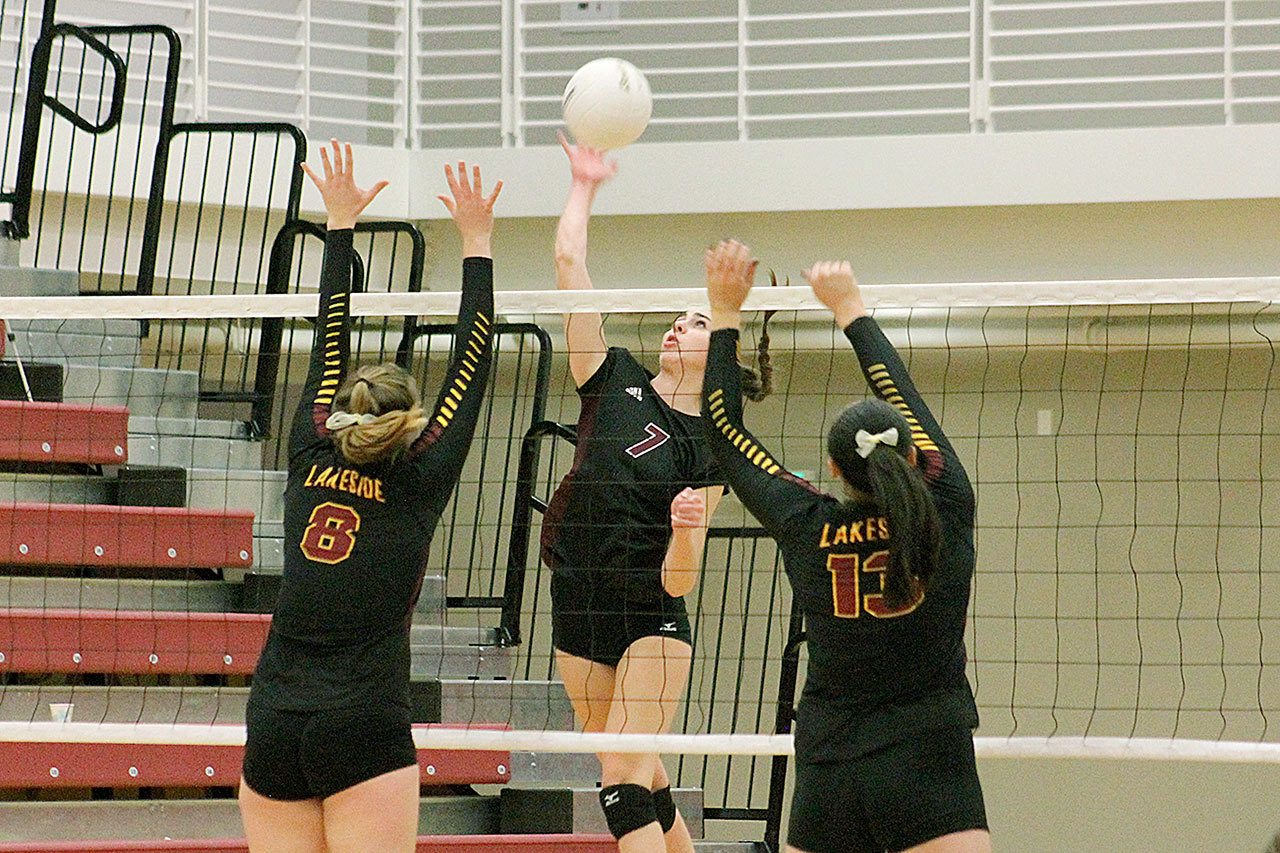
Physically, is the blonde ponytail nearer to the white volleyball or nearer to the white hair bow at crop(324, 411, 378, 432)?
the white hair bow at crop(324, 411, 378, 432)

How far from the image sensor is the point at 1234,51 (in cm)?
802

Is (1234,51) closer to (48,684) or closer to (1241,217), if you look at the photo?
(1241,217)

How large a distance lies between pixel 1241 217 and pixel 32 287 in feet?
18.4

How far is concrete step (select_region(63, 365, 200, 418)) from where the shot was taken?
297 inches

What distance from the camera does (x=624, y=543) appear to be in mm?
5246

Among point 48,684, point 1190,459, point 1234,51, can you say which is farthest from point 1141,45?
point 48,684

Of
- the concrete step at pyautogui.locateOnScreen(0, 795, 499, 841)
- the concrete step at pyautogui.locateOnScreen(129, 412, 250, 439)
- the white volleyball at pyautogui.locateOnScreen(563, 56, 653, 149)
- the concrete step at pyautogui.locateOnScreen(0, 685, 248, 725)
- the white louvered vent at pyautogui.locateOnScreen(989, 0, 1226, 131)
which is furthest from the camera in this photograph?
the white louvered vent at pyautogui.locateOnScreen(989, 0, 1226, 131)

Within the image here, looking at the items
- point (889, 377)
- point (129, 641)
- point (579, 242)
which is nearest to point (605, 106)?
point (579, 242)

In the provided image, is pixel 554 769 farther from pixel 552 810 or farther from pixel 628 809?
pixel 628 809

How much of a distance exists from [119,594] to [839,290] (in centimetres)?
397

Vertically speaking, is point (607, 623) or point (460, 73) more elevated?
point (460, 73)

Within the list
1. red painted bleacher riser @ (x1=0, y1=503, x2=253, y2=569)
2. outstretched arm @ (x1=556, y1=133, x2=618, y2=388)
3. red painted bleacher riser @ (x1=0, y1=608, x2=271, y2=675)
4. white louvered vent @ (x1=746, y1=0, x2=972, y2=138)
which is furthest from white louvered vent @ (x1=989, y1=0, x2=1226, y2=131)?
red painted bleacher riser @ (x1=0, y1=608, x2=271, y2=675)

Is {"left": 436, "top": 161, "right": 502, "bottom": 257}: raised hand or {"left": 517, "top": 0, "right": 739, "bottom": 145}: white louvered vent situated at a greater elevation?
{"left": 517, "top": 0, "right": 739, "bottom": 145}: white louvered vent

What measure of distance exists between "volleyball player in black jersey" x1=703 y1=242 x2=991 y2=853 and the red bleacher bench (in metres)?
2.67
